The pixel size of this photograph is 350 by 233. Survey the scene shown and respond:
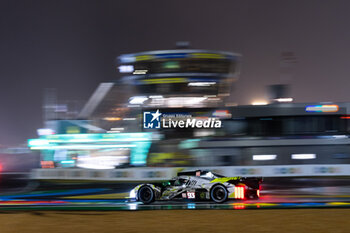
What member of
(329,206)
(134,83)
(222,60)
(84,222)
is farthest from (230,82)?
(84,222)

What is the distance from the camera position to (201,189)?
11945 millimetres

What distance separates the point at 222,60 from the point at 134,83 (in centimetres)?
757

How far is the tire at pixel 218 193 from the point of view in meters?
11.7

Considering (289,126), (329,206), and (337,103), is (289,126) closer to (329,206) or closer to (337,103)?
(337,103)

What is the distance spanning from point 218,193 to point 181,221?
9.76 ft

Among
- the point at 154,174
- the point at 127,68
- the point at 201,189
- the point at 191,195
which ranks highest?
the point at 127,68

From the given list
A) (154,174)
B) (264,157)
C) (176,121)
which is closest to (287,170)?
(154,174)

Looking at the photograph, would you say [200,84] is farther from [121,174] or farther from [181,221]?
[181,221]

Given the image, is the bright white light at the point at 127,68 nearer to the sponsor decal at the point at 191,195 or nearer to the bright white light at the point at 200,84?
the bright white light at the point at 200,84

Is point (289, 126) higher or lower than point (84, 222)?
Answer: higher

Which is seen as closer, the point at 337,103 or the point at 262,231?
the point at 262,231

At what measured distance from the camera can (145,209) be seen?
434 inches

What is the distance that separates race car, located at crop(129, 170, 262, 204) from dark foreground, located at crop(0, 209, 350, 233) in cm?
144

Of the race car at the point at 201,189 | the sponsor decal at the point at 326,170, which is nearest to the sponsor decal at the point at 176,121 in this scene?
the sponsor decal at the point at 326,170
